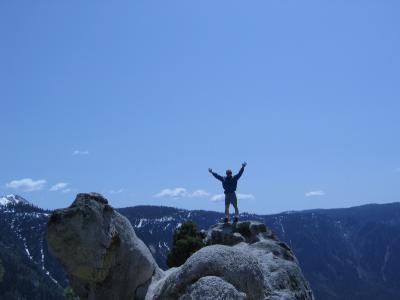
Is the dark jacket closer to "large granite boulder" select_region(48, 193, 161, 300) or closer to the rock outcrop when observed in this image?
the rock outcrop

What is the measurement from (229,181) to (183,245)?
2471 cm

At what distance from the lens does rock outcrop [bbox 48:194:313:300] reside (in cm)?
1401

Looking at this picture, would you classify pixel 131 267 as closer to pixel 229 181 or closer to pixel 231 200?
pixel 229 181

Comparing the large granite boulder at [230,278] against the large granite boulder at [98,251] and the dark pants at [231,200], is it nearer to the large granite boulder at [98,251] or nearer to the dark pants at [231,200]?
the large granite boulder at [98,251]

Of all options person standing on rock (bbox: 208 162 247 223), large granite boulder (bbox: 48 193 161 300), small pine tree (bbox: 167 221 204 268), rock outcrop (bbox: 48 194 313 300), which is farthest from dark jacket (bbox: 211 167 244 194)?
small pine tree (bbox: 167 221 204 268)

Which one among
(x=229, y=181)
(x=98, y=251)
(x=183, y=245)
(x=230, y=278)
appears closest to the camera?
(x=230, y=278)

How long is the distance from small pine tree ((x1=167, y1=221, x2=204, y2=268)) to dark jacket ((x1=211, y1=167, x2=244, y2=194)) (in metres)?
20.4

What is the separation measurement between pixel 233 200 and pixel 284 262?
4910 mm

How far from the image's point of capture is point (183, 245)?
47.3 m

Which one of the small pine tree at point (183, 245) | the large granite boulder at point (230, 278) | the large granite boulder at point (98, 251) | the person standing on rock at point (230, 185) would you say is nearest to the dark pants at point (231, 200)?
the person standing on rock at point (230, 185)

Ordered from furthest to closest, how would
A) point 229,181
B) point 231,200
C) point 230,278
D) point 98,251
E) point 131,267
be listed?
point 231,200, point 229,181, point 131,267, point 98,251, point 230,278

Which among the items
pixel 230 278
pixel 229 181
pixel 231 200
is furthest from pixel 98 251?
pixel 231 200

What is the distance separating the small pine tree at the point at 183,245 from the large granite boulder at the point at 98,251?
1054 inches

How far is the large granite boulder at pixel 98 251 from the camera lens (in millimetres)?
15812
